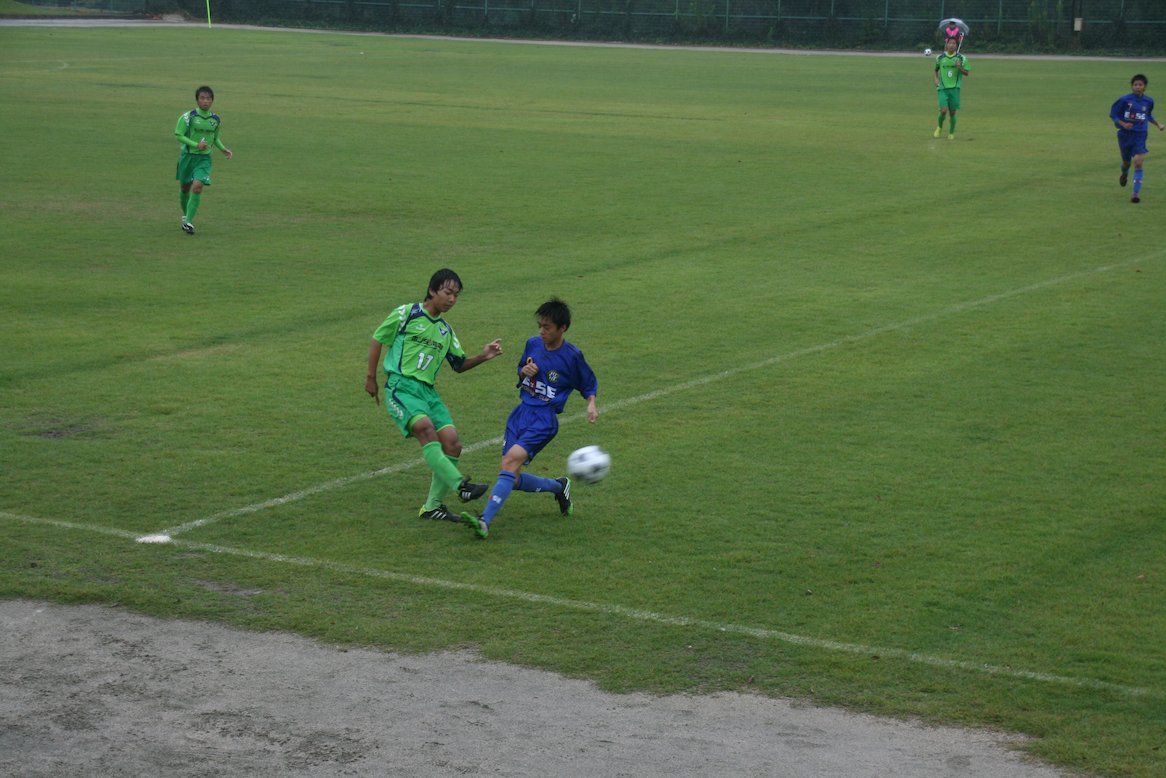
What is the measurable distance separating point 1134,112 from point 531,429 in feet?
60.9

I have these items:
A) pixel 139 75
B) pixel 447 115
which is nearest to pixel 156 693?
pixel 447 115

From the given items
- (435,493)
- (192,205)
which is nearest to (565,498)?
(435,493)

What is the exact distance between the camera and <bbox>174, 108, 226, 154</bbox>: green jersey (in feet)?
70.7

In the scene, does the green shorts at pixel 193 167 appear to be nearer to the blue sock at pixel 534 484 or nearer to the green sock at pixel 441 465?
the green sock at pixel 441 465

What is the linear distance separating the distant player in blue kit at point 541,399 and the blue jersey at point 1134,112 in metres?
17.9

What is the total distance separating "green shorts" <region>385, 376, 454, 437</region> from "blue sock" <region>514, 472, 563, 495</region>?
24.7 inches

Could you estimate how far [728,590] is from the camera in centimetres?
872

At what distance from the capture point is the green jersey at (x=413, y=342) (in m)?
9.95

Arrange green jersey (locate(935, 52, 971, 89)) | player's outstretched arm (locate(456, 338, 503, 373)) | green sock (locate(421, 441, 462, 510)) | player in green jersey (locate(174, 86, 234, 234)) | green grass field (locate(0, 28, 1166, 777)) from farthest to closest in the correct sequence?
green jersey (locate(935, 52, 971, 89))
player in green jersey (locate(174, 86, 234, 234))
green sock (locate(421, 441, 462, 510))
player's outstretched arm (locate(456, 338, 503, 373))
green grass field (locate(0, 28, 1166, 777))

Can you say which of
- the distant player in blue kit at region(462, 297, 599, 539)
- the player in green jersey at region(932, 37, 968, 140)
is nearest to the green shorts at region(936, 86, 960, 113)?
the player in green jersey at region(932, 37, 968, 140)

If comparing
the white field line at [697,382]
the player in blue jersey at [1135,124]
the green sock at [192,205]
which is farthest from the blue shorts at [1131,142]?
the green sock at [192,205]

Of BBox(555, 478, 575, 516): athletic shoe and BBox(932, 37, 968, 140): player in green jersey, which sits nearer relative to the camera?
BBox(555, 478, 575, 516): athletic shoe

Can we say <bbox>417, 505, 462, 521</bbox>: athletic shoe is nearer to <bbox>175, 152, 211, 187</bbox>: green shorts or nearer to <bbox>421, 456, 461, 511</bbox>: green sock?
<bbox>421, 456, 461, 511</bbox>: green sock

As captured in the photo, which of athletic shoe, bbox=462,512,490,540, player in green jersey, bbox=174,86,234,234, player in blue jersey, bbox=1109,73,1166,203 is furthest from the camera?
player in blue jersey, bbox=1109,73,1166,203
